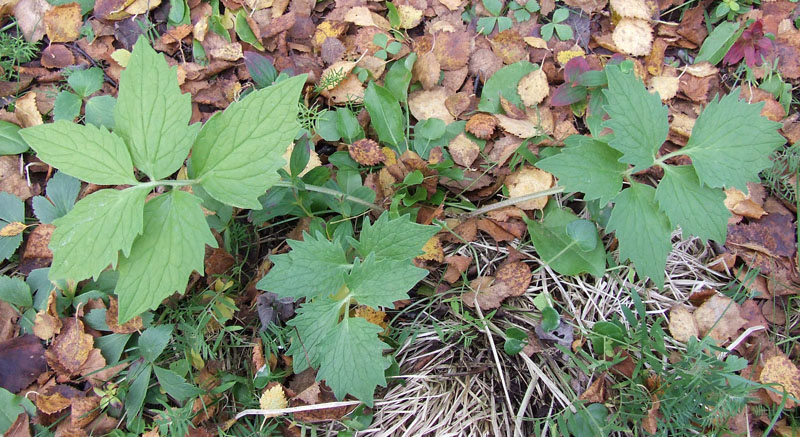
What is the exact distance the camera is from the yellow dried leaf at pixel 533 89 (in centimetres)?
224

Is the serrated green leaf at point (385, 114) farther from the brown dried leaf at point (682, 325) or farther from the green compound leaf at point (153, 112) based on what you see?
the brown dried leaf at point (682, 325)

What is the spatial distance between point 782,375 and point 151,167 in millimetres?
2295

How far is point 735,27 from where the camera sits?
7.57 ft

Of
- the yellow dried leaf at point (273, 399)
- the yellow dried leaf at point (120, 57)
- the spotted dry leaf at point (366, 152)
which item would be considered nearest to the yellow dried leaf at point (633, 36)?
the spotted dry leaf at point (366, 152)

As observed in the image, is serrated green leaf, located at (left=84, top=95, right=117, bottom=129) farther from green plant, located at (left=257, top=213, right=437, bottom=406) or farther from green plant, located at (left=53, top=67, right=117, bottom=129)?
green plant, located at (left=257, top=213, right=437, bottom=406)

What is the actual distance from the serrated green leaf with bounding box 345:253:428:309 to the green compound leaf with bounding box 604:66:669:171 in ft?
2.61

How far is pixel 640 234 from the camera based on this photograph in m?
1.70

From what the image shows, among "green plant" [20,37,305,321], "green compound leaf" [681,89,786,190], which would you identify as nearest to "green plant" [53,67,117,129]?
"green plant" [20,37,305,321]

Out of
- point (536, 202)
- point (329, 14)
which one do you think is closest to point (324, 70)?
point (329, 14)

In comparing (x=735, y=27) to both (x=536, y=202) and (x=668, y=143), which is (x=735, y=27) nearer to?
(x=668, y=143)

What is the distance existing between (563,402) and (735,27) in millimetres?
1876

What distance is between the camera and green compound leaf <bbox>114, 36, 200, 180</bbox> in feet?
4.73

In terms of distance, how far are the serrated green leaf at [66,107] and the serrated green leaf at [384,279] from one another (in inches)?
60.4

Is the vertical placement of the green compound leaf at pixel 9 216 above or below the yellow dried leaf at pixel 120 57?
below
